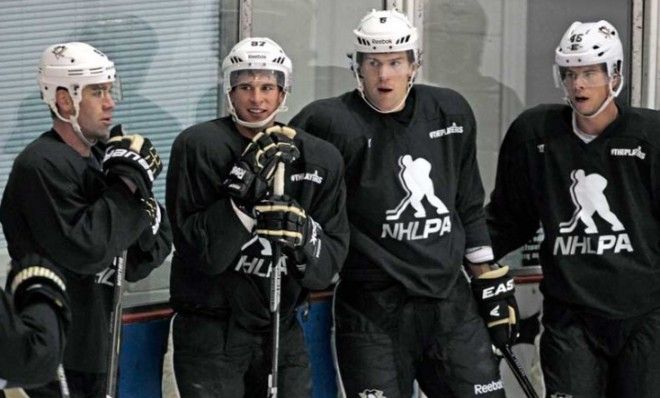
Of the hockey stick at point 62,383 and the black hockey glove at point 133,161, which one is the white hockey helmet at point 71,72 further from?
the hockey stick at point 62,383

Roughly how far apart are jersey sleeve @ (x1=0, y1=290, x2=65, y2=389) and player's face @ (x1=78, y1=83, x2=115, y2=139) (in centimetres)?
91

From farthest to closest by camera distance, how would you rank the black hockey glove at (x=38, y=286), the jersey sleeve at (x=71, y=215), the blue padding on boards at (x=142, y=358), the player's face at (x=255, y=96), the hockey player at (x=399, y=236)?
the hockey player at (x=399, y=236) → the blue padding on boards at (x=142, y=358) → the player's face at (x=255, y=96) → the jersey sleeve at (x=71, y=215) → the black hockey glove at (x=38, y=286)

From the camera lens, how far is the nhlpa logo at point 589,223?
200 inches

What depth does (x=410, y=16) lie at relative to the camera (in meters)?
5.59

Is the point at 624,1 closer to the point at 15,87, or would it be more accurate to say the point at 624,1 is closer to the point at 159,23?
the point at 159,23

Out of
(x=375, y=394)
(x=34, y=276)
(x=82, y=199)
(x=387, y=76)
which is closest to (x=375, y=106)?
(x=387, y=76)

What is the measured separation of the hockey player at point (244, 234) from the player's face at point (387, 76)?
28 centimetres

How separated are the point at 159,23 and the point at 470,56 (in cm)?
126

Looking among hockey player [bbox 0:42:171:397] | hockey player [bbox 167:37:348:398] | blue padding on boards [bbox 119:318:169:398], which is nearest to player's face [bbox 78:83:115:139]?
hockey player [bbox 0:42:171:397]

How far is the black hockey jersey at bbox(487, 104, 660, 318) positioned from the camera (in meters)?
5.06

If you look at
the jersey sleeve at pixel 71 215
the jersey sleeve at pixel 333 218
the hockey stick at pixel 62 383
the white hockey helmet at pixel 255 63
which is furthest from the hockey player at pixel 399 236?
the hockey stick at pixel 62 383

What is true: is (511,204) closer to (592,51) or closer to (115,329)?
(592,51)

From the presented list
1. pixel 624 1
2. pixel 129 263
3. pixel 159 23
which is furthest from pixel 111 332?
pixel 624 1

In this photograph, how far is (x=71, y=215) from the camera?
419cm
